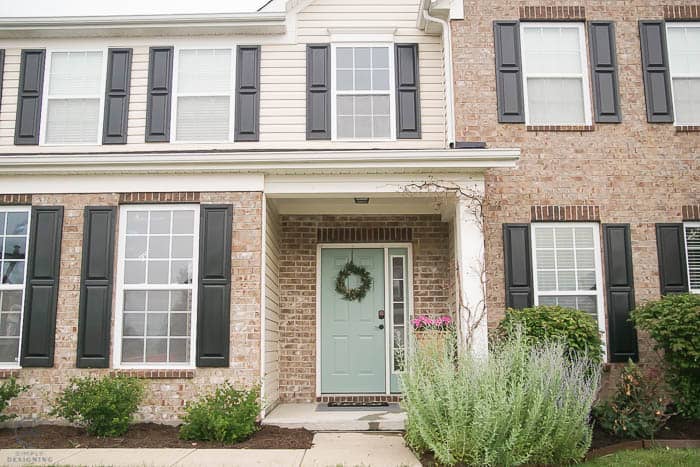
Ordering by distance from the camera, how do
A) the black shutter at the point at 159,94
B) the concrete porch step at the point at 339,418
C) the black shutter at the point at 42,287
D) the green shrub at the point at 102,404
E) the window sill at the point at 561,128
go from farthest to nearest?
the black shutter at the point at 159,94, the window sill at the point at 561,128, the black shutter at the point at 42,287, the concrete porch step at the point at 339,418, the green shrub at the point at 102,404

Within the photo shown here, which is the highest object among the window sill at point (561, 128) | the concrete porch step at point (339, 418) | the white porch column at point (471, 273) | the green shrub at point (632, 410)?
the window sill at point (561, 128)

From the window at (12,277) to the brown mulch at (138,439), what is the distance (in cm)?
104

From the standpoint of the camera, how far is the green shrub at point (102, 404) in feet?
22.3

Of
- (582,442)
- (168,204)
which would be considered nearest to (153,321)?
(168,204)

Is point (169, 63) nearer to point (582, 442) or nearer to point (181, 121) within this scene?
point (181, 121)

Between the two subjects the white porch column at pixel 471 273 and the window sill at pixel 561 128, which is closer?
the white porch column at pixel 471 273

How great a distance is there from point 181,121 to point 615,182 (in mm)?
5991

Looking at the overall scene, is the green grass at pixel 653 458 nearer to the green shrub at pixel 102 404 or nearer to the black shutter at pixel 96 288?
the green shrub at pixel 102 404

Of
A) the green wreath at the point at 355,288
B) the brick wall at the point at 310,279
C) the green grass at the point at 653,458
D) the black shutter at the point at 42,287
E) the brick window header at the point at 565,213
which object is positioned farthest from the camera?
the green wreath at the point at 355,288

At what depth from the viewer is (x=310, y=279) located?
9.31m

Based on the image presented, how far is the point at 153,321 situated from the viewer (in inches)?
Result: 309

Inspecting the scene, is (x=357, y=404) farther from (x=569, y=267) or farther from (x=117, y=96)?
(x=117, y=96)

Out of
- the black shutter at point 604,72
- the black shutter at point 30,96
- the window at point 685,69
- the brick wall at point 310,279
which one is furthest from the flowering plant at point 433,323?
the black shutter at point 30,96

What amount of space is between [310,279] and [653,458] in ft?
16.5
